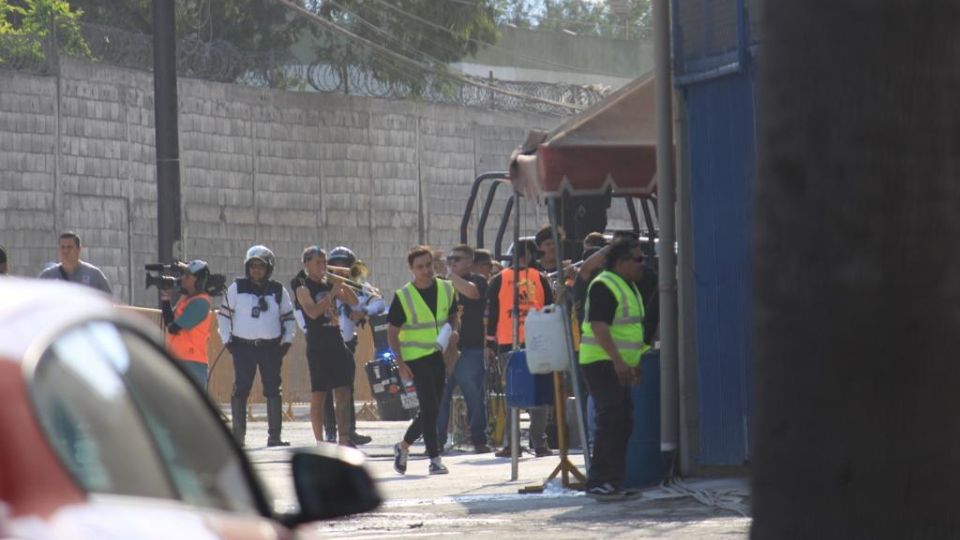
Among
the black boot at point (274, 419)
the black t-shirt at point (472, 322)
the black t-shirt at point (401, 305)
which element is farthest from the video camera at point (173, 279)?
the black t-shirt at point (472, 322)

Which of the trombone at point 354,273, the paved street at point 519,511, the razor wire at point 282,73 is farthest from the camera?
the razor wire at point 282,73

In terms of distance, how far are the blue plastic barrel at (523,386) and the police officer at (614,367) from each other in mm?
1165

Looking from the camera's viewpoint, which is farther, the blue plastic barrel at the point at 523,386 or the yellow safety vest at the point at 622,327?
the blue plastic barrel at the point at 523,386

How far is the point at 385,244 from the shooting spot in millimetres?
33719

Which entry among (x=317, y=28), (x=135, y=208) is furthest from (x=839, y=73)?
(x=317, y=28)

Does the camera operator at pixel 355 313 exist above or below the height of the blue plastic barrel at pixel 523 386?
above

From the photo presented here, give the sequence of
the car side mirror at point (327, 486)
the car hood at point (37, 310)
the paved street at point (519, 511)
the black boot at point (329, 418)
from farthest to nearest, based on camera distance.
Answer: the black boot at point (329, 418) < the paved street at point (519, 511) < the car side mirror at point (327, 486) < the car hood at point (37, 310)

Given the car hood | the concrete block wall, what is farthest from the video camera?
the car hood

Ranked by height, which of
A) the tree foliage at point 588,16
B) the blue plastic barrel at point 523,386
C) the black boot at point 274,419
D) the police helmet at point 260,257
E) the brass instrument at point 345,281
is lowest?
the black boot at point 274,419

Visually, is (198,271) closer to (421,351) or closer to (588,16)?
(421,351)

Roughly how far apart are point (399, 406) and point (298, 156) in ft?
30.1

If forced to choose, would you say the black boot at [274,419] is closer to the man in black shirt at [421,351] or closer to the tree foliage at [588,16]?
the man in black shirt at [421,351]

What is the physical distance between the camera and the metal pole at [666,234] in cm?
1420

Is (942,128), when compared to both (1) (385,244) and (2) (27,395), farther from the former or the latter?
(1) (385,244)
